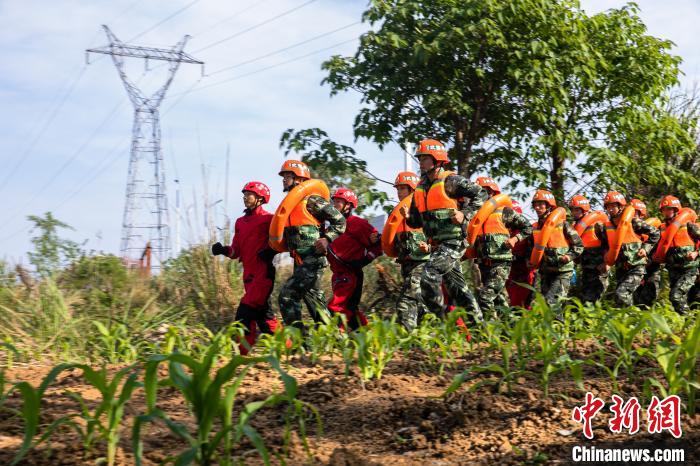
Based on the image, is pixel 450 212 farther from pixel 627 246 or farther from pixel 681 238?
pixel 681 238

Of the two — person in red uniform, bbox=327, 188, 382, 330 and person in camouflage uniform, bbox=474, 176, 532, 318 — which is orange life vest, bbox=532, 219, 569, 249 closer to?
person in camouflage uniform, bbox=474, 176, 532, 318

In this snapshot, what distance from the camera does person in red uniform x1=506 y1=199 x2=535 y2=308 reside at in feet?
36.5

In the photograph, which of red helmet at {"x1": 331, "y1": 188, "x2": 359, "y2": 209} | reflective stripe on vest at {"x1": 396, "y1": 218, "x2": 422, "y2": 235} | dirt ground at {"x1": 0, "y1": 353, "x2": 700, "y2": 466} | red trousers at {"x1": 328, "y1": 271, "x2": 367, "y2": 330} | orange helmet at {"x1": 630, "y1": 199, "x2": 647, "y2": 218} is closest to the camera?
dirt ground at {"x1": 0, "y1": 353, "x2": 700, "y2": 466}

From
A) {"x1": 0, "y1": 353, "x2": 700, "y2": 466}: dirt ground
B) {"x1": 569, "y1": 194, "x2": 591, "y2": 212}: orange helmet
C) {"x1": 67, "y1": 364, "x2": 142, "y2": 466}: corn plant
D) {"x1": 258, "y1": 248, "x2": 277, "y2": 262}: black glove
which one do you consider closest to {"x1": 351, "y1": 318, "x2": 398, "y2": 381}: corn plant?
{"x1": 0, "y1": 353, "x2": 700, "y2": 466}: dirt ground

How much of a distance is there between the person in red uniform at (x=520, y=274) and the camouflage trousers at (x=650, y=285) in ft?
7.95

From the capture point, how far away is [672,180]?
12.9 meters

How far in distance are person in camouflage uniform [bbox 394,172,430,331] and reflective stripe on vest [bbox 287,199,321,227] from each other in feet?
3.82

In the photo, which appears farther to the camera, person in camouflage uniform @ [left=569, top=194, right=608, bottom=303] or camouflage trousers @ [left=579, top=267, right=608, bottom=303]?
camouflage trousers @ [left=579, top=267, right=608, bottom=303]

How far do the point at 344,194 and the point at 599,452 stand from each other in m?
6.90

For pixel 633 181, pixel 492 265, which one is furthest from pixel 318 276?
pixel 633 181

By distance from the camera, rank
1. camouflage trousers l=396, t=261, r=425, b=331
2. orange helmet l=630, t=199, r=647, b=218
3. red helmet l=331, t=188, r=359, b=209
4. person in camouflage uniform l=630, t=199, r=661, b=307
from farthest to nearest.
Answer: person in camouflage uniform l=630, t=199, r=661, b=307, orange helmet l=630, t=199, r=647, b=218, red helmet l=331, t=188, r=359, b=209, camouflage trousers l=396, t=261, r=425, b=331

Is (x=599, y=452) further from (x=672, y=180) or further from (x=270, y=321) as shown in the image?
(x=672, y=180)

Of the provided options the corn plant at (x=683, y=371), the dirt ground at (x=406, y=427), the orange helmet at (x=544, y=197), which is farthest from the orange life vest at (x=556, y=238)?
the corn plant at (x=683, y=371)

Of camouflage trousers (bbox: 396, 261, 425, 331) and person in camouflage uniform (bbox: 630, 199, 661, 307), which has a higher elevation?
person in camouflage uniform (bbox: 630, 199, 661, 307)
